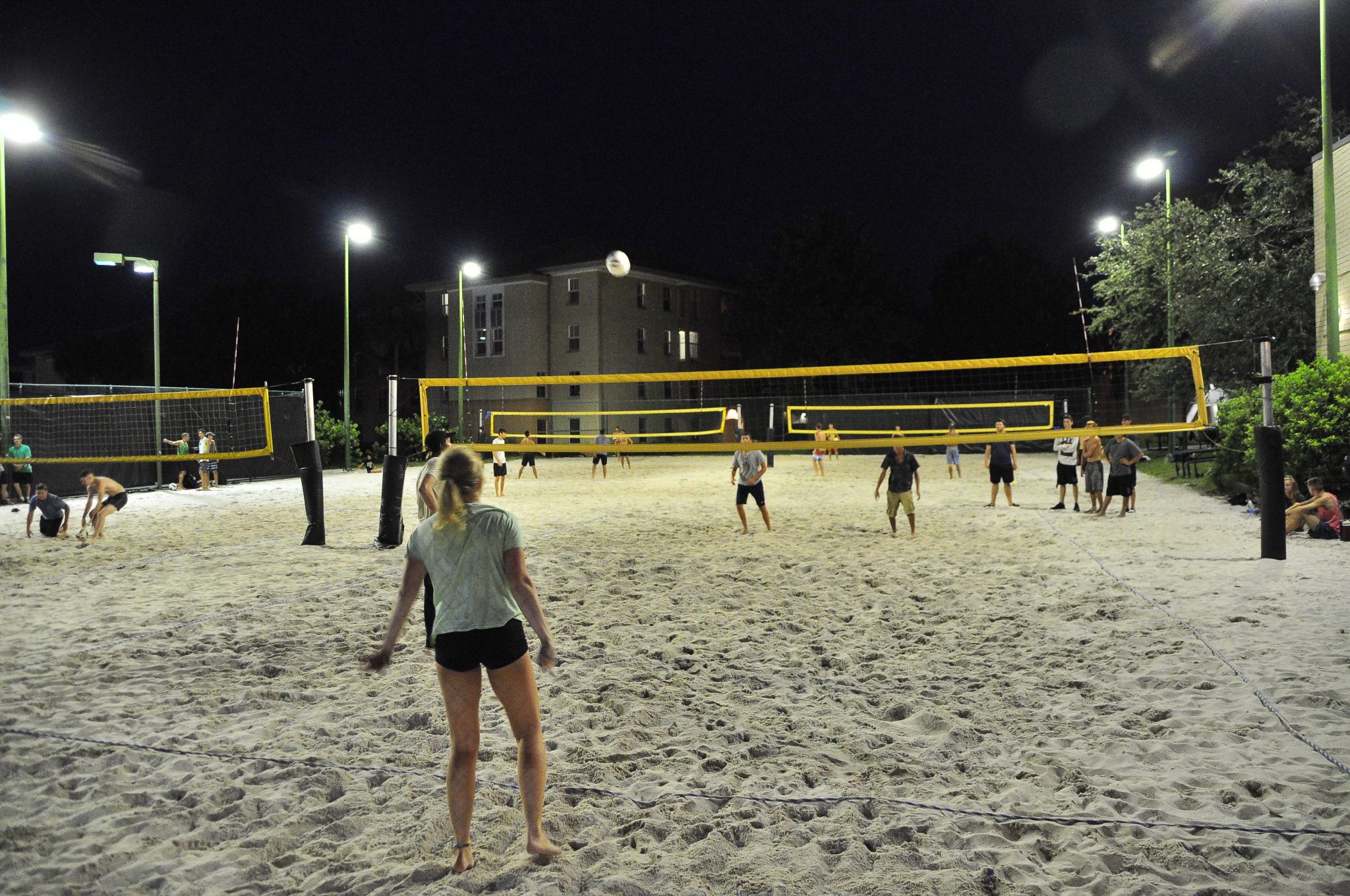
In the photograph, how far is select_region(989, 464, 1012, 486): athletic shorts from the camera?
542 inches

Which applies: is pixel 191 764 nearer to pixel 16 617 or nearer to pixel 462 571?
pixel 462 571

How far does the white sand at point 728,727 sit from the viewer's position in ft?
10.2

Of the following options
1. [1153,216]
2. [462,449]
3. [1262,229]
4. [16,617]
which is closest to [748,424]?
[1153,216]

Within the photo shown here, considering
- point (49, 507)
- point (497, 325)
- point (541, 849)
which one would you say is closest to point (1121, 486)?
point (541, 849)

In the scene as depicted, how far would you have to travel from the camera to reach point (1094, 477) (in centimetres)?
1327

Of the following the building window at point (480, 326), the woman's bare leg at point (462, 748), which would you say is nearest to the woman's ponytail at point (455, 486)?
the woman's bare leg at point (462, 748)

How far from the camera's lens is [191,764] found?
399cm

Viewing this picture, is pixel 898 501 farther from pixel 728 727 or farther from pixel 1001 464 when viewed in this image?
pixel 728 727

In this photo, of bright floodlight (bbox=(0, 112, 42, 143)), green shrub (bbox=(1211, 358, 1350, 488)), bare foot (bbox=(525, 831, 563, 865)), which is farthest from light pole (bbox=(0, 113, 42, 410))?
green shrub (bbox=(1211, 358, 1350, 488))

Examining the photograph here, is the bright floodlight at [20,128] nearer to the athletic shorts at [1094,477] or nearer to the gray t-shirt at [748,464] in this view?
the gray t-shirt at [748,464]

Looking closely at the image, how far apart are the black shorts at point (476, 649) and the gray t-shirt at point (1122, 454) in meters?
11.7

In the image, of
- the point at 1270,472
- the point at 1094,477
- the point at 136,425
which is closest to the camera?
the point at 1270,472

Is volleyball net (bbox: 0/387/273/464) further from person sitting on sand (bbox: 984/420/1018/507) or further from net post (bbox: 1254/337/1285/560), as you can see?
net post (bbox: 1254/337/1285/560)

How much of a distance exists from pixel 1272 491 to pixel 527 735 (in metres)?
8.52
